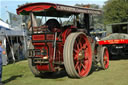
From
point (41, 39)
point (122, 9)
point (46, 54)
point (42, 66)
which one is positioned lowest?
point (42, 66)

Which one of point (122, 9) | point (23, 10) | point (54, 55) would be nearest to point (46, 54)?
point (54, 55)

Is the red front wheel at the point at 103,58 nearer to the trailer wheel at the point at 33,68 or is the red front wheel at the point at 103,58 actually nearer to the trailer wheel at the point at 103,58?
the trailer wheel at the point at 103,58

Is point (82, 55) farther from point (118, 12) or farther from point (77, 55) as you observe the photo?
point (118, 12)

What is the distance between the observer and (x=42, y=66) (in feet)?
18.8

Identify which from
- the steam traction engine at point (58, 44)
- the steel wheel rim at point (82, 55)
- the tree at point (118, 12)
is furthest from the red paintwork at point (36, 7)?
the tree at point (118, 12)

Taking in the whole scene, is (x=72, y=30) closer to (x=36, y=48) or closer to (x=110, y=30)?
(x=36, y=48)

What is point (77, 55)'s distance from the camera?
6039 mm

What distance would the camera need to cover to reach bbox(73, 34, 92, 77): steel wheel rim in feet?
19.8

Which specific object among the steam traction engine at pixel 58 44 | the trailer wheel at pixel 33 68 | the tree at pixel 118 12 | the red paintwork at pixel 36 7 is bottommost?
the trailer wheel at pixel 33 68

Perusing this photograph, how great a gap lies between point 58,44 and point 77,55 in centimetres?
69

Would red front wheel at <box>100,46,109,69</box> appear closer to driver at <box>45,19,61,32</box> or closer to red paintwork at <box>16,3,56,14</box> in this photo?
driver at <box>45,19,61,32</box>

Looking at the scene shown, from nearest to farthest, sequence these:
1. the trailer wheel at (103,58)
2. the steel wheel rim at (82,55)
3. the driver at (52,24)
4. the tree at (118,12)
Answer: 1. the steel wheel rim at (82,55)
2. the driver at (52,24)
3. the trailer wheel at (103,58)
4. the tree at (118,12)

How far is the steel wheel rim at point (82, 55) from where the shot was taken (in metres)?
6.04

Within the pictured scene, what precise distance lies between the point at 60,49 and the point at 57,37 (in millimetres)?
372
